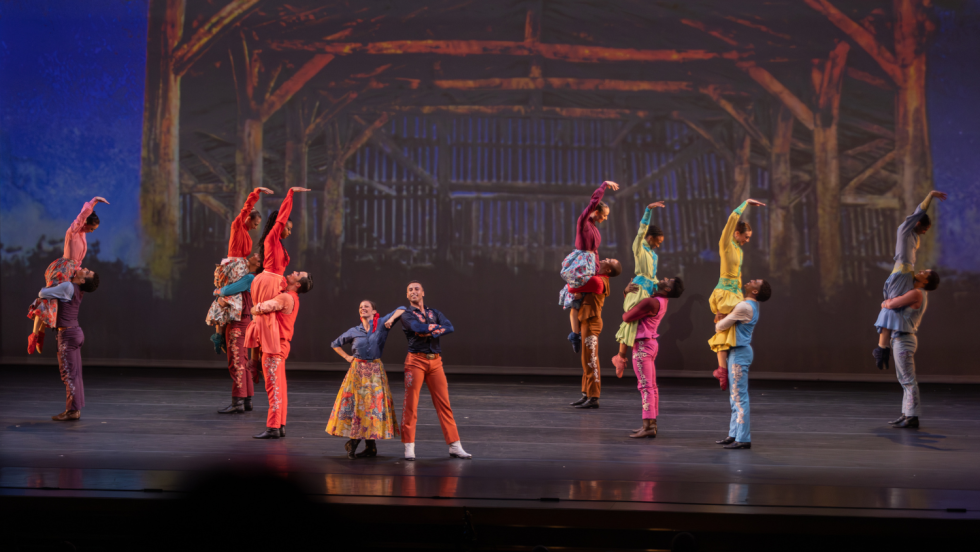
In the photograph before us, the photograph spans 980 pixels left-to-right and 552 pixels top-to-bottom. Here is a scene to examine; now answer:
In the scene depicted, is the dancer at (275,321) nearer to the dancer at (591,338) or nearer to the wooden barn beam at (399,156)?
the dancer at (591,338)

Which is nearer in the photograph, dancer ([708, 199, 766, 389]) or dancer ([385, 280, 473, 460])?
dancer ([385, 280, 473, 460])

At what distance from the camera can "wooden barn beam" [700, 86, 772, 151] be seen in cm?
891

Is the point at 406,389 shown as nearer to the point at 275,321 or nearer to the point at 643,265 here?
the point at 275,321

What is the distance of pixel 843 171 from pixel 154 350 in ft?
26.9

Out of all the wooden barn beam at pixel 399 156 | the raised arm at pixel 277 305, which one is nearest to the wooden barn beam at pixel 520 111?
the wooden barn beam at pixel 399 156

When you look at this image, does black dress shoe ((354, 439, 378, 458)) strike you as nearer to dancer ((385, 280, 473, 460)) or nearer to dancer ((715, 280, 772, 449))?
dancer ((385, 280, 473, 460))

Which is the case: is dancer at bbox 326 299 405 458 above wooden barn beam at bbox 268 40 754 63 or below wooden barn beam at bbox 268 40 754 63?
below

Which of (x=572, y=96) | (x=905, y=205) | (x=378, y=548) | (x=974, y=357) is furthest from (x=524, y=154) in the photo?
(x=378, y=548)

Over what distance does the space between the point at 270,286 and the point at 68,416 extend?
6.18ft

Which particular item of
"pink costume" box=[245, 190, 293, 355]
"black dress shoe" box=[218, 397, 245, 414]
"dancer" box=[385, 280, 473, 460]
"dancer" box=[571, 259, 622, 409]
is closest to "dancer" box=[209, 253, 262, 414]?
"black dress shoe" box=[218, 397, 245, 414]

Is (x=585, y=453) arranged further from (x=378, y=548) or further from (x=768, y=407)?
(x=768, y=407)

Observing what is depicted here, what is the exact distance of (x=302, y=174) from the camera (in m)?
9.14

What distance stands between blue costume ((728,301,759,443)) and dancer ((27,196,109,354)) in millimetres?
4556

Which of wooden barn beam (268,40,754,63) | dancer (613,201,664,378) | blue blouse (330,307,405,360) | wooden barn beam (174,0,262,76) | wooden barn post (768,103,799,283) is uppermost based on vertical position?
wooden barn beam (174,0,262,76)
